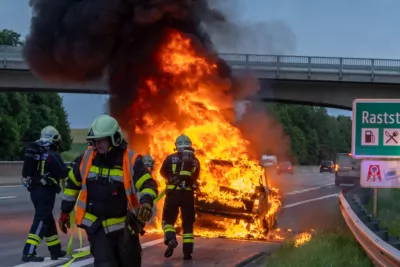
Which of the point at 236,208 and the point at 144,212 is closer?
the point at 144,212

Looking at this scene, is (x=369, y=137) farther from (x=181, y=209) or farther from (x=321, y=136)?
(x=321, y=136)

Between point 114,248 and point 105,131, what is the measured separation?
102cm

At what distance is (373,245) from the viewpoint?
6.48 m

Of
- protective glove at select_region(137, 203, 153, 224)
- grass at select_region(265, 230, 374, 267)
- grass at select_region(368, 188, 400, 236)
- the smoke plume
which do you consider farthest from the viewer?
the smoke plume

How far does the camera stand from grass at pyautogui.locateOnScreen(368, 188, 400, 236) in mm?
10364

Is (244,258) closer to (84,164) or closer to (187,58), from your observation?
(84,164)

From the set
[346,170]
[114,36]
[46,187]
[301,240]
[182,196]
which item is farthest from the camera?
[346,170]

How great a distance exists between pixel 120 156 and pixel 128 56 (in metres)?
12.4

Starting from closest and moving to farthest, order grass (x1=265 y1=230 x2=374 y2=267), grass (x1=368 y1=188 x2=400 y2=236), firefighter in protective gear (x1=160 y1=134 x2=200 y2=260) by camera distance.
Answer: grass (x1=265 y1=230 x2=374 y2=267)
firefighter in protective gear (x1=160 y1=134 x2=200 y2=260)
grass (x1=368 y1=188 x2=400 y2=236)

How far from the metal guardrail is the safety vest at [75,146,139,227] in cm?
214

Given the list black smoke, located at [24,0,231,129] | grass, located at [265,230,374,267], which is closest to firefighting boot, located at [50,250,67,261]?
grass, located at [265,230,374,267]

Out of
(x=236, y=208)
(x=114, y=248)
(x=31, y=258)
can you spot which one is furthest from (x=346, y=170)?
(x=114, y=248)

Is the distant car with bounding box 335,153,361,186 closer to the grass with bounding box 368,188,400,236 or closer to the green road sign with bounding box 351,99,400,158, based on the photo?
the grass with bounding box 368,188,400,236

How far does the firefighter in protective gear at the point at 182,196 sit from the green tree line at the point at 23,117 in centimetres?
3738
